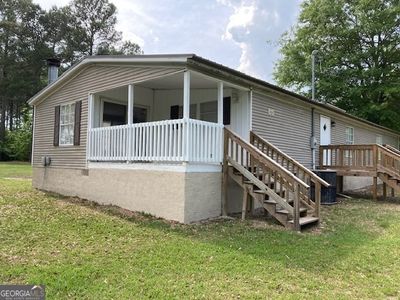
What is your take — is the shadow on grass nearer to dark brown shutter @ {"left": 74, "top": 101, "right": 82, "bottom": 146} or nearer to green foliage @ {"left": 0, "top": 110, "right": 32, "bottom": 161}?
dark brown shutter @ {"left": 74, "top": 101, "right": 82, "bottom": 146}

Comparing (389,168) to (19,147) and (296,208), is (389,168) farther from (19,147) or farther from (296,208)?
(19,147)

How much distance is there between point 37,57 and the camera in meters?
35.9

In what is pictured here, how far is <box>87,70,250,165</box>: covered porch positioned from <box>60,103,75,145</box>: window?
45.2 inches

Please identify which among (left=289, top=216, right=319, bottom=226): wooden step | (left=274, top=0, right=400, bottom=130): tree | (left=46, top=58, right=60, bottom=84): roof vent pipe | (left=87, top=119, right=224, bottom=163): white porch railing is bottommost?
(left=289, top=216, right=319, bottom=226): wooden step

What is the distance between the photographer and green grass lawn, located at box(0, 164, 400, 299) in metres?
4.22

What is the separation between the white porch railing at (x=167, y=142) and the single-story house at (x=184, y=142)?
23mm

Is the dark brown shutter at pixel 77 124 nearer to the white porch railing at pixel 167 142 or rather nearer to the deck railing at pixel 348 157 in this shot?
the white porch railing at pixel 167 142

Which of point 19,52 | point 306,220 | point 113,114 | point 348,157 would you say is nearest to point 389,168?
point 348,157

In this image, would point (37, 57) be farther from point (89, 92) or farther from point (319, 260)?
point (319, 260)

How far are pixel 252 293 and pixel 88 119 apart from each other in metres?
7.44

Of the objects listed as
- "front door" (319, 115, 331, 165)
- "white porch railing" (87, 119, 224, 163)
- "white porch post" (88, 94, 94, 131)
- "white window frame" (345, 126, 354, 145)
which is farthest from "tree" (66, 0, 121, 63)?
"white porch railing" (87, 119, 224, 163)

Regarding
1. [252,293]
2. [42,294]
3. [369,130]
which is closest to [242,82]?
[252,293]

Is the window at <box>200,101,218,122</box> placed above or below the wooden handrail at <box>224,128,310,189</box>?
above

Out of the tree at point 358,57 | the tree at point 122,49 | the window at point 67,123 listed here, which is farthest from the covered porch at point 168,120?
the tree at point 122,49
